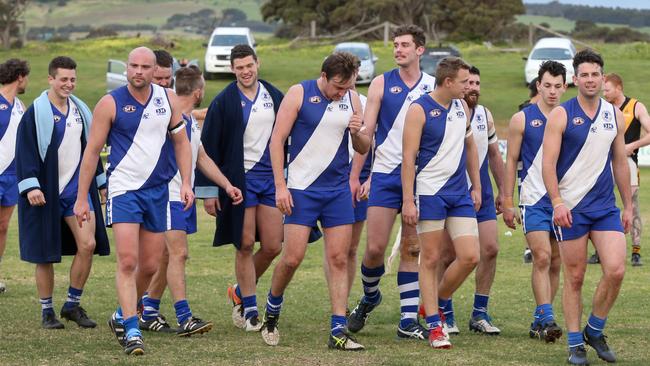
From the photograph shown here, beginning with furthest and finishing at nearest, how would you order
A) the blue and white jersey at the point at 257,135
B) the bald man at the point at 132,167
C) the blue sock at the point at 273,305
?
the blue and white jersey at the point at 257,135 < the blue sock at the point at 273,305 < the bald man at the point at 132,167

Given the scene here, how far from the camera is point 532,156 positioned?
10047mm

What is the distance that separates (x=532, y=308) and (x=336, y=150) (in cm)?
312

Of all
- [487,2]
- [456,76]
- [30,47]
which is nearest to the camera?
[456,76]

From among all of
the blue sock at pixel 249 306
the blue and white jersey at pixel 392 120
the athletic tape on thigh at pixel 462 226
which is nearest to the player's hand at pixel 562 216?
the athletic tape on thigh at pixel 462 226

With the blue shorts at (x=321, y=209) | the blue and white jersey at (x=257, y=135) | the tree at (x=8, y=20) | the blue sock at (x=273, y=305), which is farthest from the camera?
the tree at (x=8, y=20)

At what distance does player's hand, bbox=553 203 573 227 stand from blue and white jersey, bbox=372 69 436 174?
5.43 ft

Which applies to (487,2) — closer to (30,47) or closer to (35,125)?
(30,47)

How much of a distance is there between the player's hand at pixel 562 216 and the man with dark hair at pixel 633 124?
455 cm

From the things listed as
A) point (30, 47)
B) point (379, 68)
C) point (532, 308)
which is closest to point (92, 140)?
point (532, 308)

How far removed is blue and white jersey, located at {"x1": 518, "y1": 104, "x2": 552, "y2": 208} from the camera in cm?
→ 991

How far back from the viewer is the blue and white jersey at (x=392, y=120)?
9.93 meters

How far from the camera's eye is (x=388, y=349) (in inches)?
363

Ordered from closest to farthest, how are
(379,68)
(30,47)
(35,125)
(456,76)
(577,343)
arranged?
(577,343) → (456,76) → (35,125) → (379,68) → (30,47)

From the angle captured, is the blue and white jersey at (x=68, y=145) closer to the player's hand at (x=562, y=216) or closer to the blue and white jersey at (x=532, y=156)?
the blue and white jersey at (x=532, y=156)
